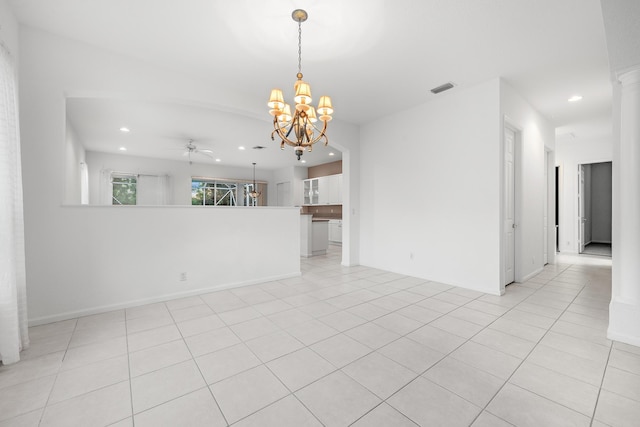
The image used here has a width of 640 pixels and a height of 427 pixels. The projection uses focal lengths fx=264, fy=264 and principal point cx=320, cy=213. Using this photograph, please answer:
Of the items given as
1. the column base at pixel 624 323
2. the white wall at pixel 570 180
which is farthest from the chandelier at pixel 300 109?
the white wall at pixel 570 180

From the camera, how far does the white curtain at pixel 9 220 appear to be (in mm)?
1974

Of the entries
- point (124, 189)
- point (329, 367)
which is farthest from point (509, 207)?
point (124, 189)

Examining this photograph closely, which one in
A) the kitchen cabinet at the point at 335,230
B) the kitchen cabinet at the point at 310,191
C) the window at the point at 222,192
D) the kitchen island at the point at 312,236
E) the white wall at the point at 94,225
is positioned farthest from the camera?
the kitchen cabinet at the point at 310,191

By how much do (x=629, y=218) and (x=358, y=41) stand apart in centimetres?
308

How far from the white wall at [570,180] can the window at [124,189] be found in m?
12.6

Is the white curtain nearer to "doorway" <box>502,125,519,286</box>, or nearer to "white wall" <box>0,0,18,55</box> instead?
"white wall" <box>0,0,18,55</box>

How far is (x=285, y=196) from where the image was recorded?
36.3 feet

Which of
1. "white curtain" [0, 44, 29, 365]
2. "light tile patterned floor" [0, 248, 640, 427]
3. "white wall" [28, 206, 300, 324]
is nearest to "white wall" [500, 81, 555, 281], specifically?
"light tile patterned floor" [0, 248, 640, 427]

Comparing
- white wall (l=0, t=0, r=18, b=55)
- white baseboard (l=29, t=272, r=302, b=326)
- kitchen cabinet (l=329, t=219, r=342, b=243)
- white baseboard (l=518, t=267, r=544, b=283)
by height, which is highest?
white wall (l=0, t=0, r=18, b=55)

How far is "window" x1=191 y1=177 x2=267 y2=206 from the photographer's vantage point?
9.95 metres

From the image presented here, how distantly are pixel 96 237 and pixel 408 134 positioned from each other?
4.81 m

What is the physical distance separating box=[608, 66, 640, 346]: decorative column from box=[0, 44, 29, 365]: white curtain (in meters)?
5.06

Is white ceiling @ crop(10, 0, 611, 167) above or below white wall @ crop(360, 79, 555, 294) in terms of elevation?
above

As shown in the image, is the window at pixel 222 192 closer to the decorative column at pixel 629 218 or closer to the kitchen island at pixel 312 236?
the kitchen island at pixel 312 236
